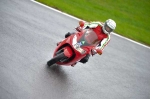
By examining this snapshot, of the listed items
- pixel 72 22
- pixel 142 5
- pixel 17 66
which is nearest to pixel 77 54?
pixel 17 66

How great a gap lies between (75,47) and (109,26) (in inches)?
48.6

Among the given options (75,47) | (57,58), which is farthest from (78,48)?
(57,58)

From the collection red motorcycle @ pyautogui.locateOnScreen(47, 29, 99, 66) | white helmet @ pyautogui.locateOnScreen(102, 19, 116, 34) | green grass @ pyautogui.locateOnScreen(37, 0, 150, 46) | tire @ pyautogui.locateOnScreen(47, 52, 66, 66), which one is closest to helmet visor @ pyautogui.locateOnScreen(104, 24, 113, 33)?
white helmet @ pyautogui.locateOnScreen(102, 19, 116, 34)

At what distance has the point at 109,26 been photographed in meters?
8.69

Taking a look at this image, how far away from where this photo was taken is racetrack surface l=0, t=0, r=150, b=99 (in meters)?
7.82

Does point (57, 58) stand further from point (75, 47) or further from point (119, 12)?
point (119, 12)

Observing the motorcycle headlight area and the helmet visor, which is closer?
the motorcycle headlight area

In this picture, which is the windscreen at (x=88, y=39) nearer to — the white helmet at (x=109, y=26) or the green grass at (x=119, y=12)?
the white helmet at (x=109, y=26)

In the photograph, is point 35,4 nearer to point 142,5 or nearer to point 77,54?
point 77,54

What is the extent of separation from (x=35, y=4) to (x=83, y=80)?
590 cm

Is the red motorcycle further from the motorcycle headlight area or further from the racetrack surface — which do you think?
the racetrack surface

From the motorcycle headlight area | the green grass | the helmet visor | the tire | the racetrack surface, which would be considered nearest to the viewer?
the racetrack surface

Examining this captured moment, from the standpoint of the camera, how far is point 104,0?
60.6ft

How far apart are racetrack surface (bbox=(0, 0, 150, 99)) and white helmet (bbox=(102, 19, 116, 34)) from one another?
1682 millimetres
